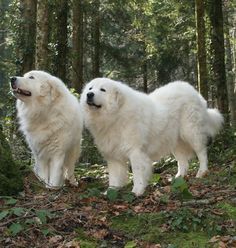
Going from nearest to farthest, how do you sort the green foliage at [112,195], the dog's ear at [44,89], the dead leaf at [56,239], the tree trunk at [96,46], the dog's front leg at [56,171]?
1. the dead leaf at [56,239]
2. the green foliage at [112,195]
3. the dog's front leg at [56,171]
4. the dog's ear at [44,89]
5. the tree trunk at [96,46]

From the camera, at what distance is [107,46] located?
23297mm

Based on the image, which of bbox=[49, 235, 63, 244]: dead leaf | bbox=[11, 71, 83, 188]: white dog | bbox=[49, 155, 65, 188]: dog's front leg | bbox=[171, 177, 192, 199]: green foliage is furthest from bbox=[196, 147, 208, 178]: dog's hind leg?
bbox=[49, 235, 63, 244]: dead leaf

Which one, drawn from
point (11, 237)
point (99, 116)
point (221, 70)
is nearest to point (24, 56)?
point (221, 70)

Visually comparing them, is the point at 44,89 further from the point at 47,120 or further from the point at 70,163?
the point at 70,163

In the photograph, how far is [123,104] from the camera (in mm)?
6633

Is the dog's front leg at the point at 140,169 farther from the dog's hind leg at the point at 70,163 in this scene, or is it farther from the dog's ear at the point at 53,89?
the dog's ear at the point at 53,89

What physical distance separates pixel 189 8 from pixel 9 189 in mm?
12109

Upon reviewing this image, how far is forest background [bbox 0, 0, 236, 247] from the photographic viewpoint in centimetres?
1064

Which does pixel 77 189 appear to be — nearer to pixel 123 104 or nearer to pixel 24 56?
pixel 123 104

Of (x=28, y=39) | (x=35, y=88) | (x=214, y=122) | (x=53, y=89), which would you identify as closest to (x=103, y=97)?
(x=53, y=89)

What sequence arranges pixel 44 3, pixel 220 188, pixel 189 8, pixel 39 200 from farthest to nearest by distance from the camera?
pixel 189 8 < pixel 44 3 < pixel 220 188 < pixel 39 200

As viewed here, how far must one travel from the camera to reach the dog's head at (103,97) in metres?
6.47

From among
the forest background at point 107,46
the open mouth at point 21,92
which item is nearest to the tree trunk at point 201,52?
the forest background at point 107,46

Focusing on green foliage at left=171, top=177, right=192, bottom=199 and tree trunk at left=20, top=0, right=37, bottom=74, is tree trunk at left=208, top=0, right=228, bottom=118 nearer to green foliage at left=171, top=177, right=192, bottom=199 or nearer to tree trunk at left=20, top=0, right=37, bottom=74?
tree trunk at left=20, top=0, right=37, bottom=74
